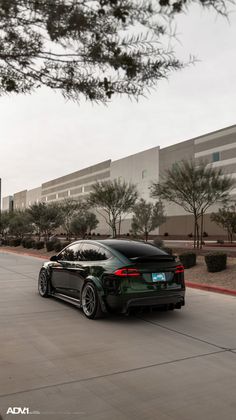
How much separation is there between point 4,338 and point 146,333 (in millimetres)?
2245

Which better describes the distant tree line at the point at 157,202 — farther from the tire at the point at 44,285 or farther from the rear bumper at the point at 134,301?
the rear bumper at the point at 134,301

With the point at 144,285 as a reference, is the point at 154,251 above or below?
above

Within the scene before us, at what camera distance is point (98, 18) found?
155 inches

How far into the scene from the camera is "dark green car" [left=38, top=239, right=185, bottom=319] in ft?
23.6

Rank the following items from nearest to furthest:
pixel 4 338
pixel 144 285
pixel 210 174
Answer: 1. pixel 4 338
2. pixel 144 285
3. pixel 210 174

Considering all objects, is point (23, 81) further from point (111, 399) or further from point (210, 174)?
point (210, 174)

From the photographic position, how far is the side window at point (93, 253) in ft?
25.9

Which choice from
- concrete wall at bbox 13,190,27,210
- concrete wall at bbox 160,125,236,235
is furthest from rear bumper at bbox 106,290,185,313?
concrete wall at bbox 13,190,27,210

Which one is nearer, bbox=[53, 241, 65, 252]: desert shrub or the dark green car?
the dark green car

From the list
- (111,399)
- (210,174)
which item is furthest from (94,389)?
(210,174)

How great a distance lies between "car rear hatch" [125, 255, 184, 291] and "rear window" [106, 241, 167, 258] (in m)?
0.23

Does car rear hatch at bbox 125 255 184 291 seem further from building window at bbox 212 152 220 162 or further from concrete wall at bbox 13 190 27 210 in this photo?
concrete wall at bbox 13 190 27 210

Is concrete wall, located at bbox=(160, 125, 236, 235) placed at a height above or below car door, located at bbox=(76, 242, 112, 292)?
above

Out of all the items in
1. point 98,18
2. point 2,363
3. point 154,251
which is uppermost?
point 98,18
